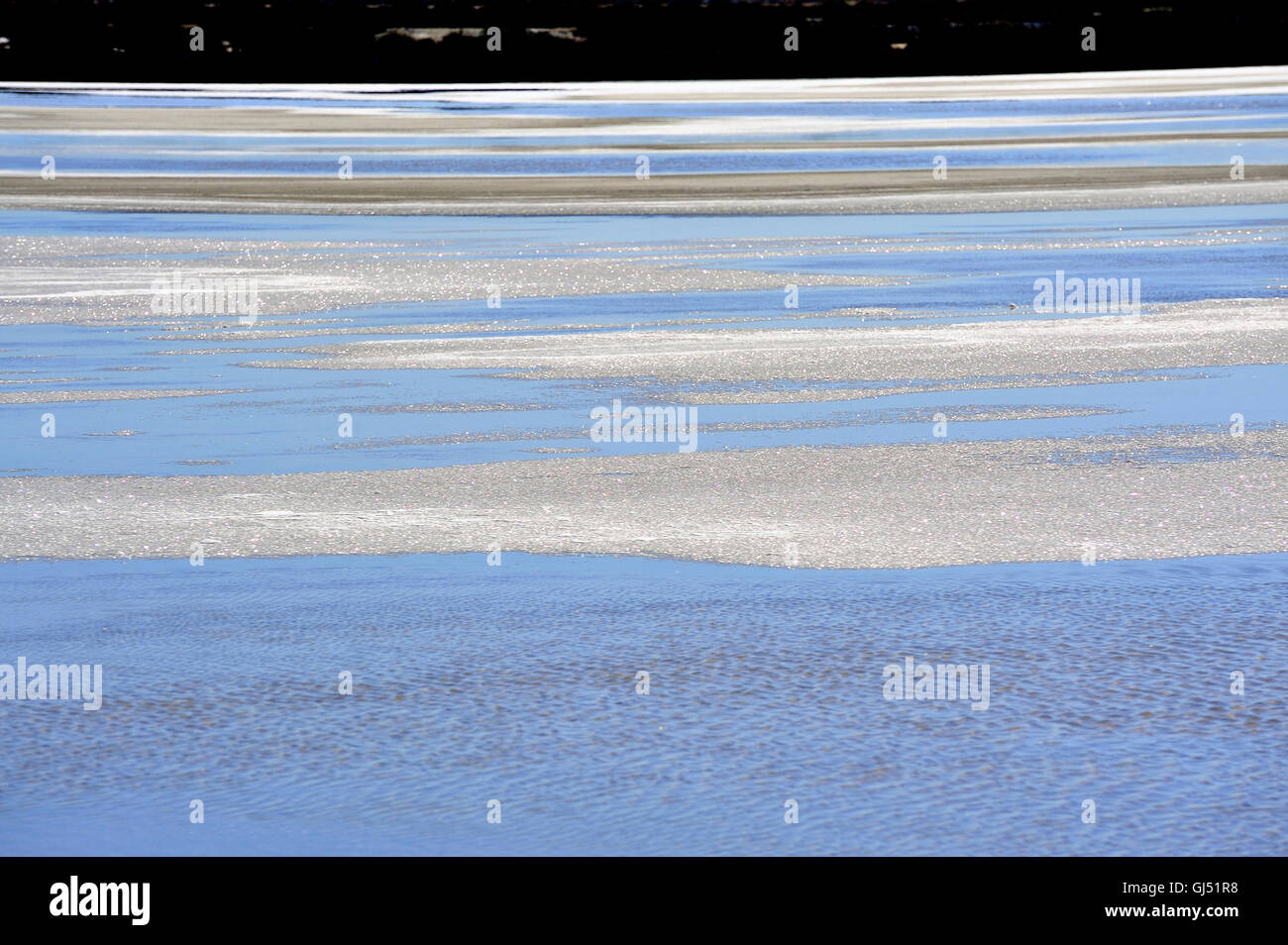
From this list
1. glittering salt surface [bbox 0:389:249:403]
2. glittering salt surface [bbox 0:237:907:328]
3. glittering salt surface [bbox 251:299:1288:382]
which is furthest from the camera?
glittering salt surface [bbox 0:237:907:328]

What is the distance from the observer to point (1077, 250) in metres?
17.1

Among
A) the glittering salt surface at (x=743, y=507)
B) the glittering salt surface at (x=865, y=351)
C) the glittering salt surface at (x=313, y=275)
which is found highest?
the glittering salt surface at (x=313, y=275)

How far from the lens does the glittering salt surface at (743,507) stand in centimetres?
758

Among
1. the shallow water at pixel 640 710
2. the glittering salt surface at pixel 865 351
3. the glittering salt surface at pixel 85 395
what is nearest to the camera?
the shallow water at pixel 640 710

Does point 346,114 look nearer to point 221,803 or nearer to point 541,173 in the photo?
point 541,173

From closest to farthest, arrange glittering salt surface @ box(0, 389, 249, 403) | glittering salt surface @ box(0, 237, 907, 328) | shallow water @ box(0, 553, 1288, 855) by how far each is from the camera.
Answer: shallow water @ box(0, 553, 1288, 855) < glittering salt surface @ box(0, 389, 249, 403) < glittering salt surface @ box(0, 237, 907, 328)

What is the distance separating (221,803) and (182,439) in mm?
4587

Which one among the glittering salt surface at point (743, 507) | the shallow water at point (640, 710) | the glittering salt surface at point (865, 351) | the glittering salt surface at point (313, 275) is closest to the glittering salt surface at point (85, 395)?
the glittering salt surface at point (865, 351)

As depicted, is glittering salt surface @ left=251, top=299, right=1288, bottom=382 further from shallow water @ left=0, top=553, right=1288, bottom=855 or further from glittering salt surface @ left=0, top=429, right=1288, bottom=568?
shallow water @ left=0, top=553, right=1288, bottom=855

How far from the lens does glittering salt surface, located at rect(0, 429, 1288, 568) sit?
24.9ft

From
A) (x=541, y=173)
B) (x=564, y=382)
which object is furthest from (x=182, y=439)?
(x=541, y=173)

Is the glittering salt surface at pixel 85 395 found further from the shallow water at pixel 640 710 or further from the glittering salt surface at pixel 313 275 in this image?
the shallow water at pixel 640 710

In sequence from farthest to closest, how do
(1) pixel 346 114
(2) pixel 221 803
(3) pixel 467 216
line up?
(1) pixel 346 114, (3) pixel 467 216, (2) pixel 221 803

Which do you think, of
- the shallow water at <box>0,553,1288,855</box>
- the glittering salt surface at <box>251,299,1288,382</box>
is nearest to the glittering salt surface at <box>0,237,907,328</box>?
the glittering salt surface at <box>251,299,1288,382</box>
